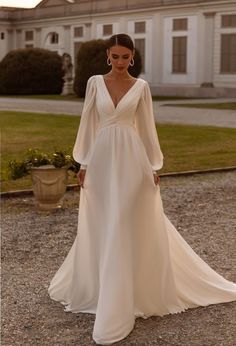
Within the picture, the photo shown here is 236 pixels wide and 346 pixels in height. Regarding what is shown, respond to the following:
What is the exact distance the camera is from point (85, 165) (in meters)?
4.29

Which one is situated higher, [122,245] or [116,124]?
[116,124]

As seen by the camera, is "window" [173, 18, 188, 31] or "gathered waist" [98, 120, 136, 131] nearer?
"gathered waist" [98, 120, 136, 131]

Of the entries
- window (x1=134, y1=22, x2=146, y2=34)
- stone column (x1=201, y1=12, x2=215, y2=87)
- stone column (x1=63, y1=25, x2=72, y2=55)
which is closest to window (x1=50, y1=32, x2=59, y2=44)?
stone column (x1=63, y1=25, x2=72, y2=55)

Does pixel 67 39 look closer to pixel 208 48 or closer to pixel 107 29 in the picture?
pixel 107 29

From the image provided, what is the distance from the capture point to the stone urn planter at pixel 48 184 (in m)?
7.62

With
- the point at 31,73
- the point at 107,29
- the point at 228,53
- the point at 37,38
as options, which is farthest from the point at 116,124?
the point at 37,38

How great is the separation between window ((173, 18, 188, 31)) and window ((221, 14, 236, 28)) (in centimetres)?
264

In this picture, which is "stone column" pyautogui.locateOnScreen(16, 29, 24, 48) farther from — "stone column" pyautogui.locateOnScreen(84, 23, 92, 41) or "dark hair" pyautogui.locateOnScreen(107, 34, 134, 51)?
"dark hair" pyautogui.locateOnScreen(107, 34, 134, 51)

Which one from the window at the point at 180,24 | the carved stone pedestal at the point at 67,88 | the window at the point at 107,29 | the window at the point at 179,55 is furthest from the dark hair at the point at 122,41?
the window at the point at 107,29

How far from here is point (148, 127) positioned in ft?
13.9

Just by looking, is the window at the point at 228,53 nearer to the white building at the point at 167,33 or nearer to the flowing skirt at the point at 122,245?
the white building at the point at 167,33

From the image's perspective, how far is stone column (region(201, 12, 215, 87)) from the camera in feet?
122

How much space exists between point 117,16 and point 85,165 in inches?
1558

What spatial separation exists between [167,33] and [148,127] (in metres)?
36.6
